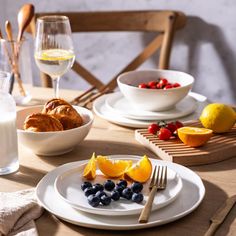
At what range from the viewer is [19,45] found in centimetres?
164

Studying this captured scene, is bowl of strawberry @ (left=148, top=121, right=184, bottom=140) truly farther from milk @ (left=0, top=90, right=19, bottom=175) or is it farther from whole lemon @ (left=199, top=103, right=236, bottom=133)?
milk @ (left=0, top=90, right=19, bottom=175)

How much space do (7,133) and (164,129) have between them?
0.38 meters

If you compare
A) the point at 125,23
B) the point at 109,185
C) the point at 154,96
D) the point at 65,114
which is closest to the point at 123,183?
the point at 109,185

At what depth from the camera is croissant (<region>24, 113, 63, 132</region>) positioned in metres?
1.20

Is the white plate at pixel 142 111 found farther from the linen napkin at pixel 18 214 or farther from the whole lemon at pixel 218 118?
the linen napkin at pixel 18 214

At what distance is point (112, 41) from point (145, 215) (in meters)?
1.93

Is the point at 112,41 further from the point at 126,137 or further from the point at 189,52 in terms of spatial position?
the point at 126,137

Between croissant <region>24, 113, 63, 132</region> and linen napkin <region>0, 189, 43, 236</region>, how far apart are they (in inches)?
9.3

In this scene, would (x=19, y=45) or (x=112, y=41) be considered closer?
(x=19, y=45)

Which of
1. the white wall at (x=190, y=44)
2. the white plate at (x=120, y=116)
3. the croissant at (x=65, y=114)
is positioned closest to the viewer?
the croissant at (x=65, y=114)

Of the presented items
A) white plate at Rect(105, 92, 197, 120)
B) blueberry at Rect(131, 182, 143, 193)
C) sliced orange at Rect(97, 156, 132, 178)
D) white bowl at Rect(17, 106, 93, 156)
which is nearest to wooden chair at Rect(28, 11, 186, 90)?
white plate at Rect(105, 92, 197, 120)

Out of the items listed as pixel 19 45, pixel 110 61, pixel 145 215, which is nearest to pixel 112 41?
pixel 110 61

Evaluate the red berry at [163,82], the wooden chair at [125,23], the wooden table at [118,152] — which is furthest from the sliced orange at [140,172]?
the wooden chair at [125,23]

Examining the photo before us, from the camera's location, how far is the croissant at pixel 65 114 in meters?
1.25
